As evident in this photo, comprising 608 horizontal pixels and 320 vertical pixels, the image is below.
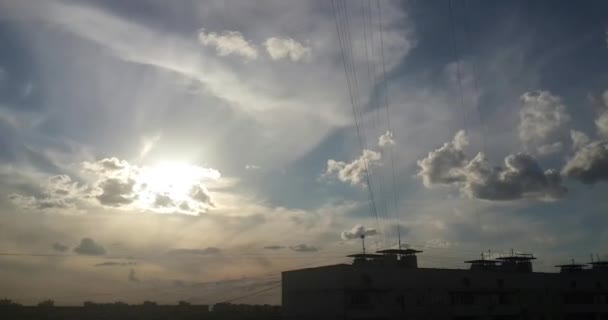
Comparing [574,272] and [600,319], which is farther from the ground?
[574,272]

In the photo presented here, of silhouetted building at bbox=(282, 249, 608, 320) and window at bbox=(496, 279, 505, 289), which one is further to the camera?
window at bbox=(496, 279, 505, 289)

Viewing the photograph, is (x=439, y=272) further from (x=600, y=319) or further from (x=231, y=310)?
(x=231, y=310)

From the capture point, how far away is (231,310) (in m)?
199

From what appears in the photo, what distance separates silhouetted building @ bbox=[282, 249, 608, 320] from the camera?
214 feet

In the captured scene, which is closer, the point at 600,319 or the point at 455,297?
the point at 455,297

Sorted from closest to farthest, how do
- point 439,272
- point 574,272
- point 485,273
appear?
point 439,272 → point 485,273 → point 574,272

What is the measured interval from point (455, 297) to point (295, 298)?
2523 centimetres

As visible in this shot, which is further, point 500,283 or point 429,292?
point 500,283

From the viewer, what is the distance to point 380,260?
74.9 meters

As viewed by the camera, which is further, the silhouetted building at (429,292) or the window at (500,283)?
the window at (500,283)

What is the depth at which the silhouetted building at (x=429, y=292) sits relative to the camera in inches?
2574

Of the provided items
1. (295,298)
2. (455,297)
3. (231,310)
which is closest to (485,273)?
(455,297)

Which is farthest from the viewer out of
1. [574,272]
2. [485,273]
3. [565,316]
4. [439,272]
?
[574,272]

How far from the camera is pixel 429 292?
71812mm
